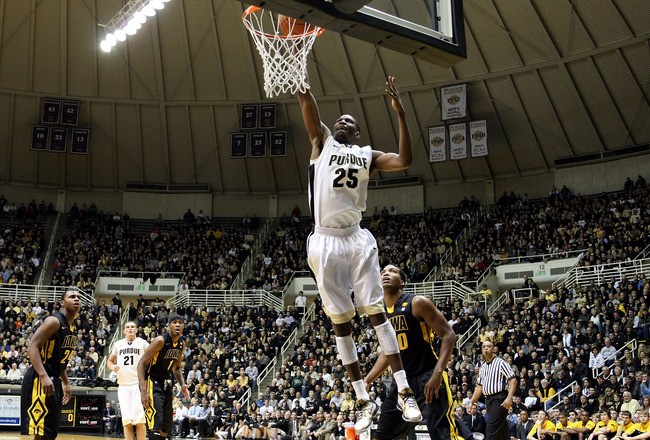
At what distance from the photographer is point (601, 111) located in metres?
31.5

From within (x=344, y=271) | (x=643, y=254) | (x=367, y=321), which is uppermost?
(x=643, y=254)

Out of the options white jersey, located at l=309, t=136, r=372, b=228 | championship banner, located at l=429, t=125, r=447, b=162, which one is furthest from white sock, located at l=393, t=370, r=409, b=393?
championship banner, located at l=429, t=125, r=447, b=162

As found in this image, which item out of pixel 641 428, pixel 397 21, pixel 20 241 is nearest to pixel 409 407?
pixel 397 21

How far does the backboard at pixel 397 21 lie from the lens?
7.34 meters

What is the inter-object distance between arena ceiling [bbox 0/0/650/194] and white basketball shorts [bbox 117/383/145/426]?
20682 millimetres

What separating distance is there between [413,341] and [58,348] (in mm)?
4260

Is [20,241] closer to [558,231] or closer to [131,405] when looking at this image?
[558,231]

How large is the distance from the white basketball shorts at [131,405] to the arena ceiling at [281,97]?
20682 mm

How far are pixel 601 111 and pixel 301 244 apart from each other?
47.9 feet

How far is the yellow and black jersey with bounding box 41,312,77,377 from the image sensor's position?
881 centimetres

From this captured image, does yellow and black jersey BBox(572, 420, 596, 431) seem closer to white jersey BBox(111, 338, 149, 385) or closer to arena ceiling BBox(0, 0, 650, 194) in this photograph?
white jersey BBox(111, 338, 149, 385)

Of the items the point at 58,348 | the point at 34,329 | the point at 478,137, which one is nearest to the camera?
the point at 58,348

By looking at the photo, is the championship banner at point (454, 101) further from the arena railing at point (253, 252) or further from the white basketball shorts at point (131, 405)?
the white basketball shorts at point (131, 405)

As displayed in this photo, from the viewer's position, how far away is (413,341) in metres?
8.16
